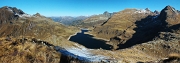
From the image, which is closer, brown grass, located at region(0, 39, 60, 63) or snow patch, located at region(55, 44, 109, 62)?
brown grass, located at region(0, 39, 60, 63)

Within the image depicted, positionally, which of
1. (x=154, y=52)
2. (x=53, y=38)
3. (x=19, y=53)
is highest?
(x=19, y=53)

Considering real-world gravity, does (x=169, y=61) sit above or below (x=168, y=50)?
above

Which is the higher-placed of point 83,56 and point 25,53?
point 25,53

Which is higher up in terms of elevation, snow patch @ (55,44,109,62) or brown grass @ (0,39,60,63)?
brown grass @ (0,39,60,63)

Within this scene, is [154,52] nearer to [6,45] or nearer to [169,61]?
[169,61]

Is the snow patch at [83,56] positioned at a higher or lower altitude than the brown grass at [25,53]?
Result: lower

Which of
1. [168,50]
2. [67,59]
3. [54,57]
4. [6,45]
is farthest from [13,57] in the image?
Answer: [168,50]

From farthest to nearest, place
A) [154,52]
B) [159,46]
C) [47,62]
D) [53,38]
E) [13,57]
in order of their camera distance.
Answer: [159,46] < [154,52] < [53,38] < [47,62] < [13,57]

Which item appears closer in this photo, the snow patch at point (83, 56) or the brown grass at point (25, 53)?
the brown grass at point (25, 53)

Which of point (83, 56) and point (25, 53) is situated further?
point (83, 56)

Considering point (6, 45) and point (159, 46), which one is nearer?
point (6, 45)

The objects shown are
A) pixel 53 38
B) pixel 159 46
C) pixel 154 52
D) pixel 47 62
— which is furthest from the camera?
pixel 159 46
